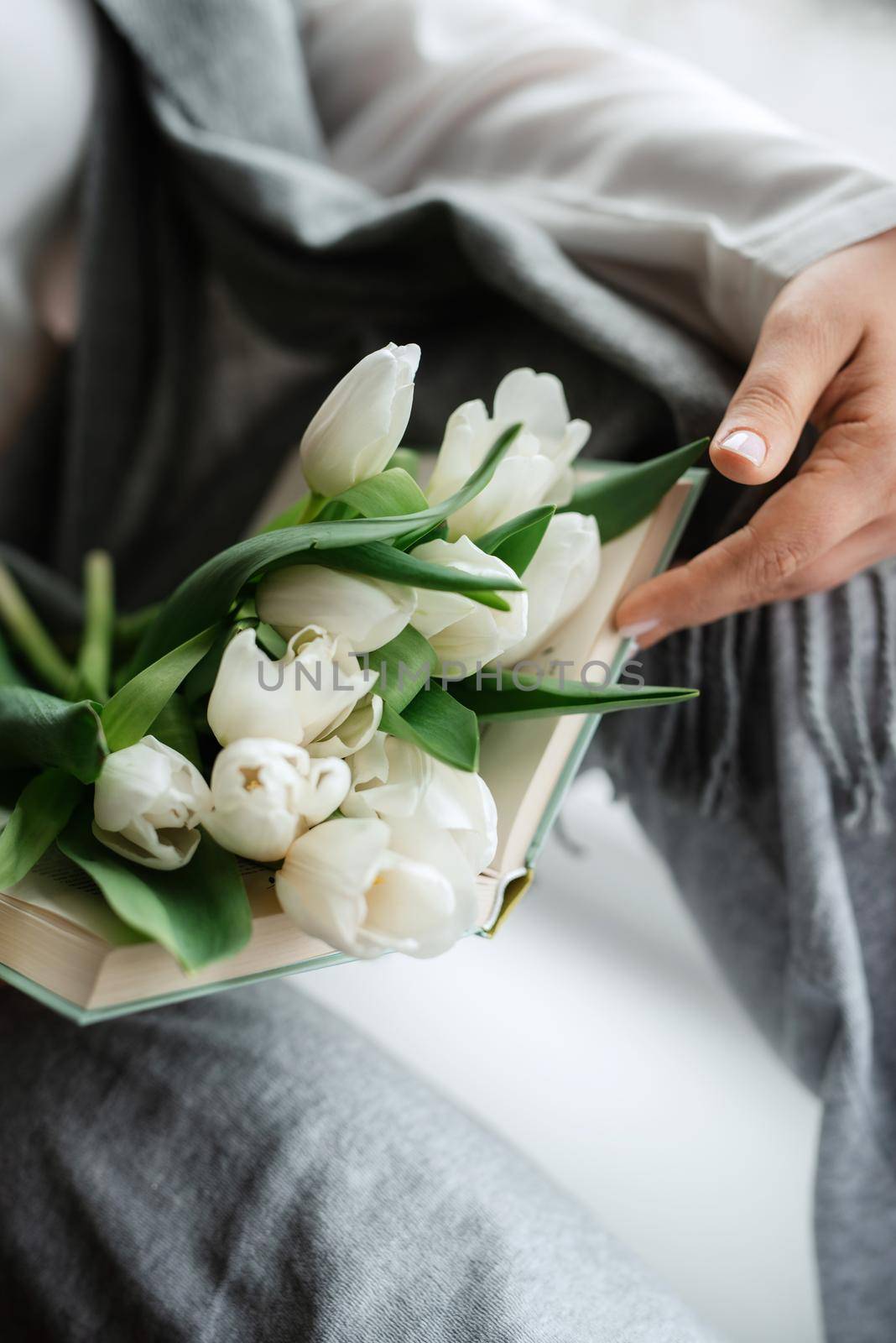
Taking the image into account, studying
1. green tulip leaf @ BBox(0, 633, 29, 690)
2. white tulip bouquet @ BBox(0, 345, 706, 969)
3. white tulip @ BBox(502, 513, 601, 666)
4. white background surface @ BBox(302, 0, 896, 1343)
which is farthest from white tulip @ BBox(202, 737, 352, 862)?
white background surface @ BBox(302, 0, 896, 1343)

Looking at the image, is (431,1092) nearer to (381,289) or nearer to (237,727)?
(237,727)

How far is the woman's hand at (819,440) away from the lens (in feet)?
1.23

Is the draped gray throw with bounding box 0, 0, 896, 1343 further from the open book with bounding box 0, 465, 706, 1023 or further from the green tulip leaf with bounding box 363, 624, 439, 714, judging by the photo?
the green tulip leaf with bounding box 363, 624, 439, 714

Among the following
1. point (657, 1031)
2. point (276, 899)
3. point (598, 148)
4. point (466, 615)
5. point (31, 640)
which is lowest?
point (657, 1031)

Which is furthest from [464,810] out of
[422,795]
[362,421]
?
[362,421]

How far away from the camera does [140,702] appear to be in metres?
0.30

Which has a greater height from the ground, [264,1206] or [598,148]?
[598,148]

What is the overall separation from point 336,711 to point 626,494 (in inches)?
7.3

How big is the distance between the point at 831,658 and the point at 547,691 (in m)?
0.23

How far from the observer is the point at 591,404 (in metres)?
0.50

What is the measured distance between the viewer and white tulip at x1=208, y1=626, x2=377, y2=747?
11.0 inches

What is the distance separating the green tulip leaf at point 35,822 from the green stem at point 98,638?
80mm

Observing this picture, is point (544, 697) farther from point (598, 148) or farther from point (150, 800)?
point (598, 148)

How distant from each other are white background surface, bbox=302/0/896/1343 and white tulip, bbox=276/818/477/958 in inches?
17.0
